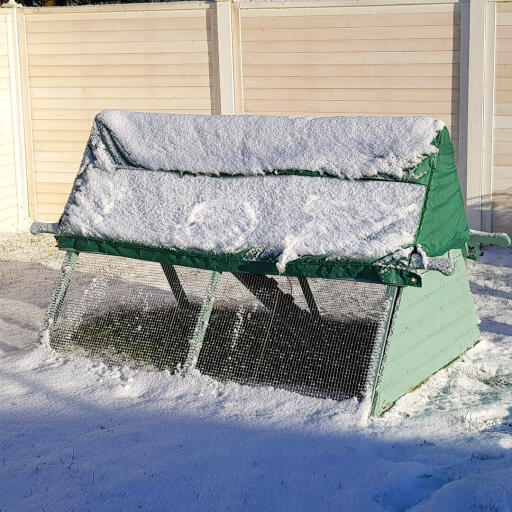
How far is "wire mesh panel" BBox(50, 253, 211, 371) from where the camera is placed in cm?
627

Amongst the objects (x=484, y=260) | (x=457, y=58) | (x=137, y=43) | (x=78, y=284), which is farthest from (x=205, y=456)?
(x=137, y=43)

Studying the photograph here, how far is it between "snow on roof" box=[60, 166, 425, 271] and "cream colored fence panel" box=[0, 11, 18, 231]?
4.77 metres

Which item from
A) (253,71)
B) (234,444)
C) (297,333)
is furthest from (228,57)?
(234,444)

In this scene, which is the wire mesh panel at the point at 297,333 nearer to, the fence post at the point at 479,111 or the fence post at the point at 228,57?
the fence post at the point at 479,111

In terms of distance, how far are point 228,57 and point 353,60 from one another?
1371 millimetres

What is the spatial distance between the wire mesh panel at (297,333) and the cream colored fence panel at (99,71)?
5.13 meters

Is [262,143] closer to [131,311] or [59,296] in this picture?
[131,311]

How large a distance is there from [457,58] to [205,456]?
6.14 meters

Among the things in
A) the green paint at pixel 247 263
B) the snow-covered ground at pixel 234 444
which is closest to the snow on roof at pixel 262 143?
the green paint at pixel 247 263

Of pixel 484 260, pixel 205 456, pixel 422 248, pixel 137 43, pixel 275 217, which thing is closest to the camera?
pixel 205 456

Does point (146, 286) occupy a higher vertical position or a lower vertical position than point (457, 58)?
lower

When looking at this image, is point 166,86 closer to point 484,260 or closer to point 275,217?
point 484,260

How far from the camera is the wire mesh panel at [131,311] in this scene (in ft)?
20.6

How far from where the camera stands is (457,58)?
9.92 meters
